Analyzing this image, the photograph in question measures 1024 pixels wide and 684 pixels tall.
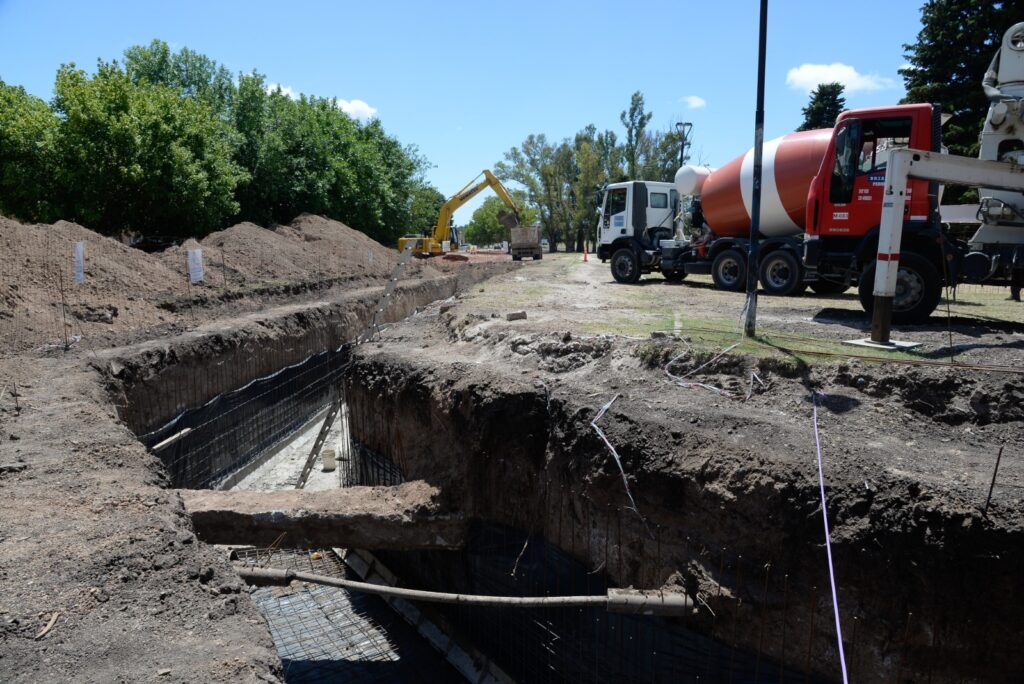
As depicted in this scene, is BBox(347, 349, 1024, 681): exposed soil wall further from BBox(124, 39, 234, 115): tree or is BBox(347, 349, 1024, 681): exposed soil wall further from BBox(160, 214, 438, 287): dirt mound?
BBox(124, 39, 234, 115): tree

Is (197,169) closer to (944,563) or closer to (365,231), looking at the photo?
(365,231)

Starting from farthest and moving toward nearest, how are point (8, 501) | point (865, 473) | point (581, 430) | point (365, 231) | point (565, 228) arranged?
point (565, 228)
point (365, 231)
point (581, 430)
point (8, 501)
point (865, 473)

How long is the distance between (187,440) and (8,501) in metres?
4.07

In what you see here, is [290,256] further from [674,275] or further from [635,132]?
[635,132]

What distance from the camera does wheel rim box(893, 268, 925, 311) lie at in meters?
8.63

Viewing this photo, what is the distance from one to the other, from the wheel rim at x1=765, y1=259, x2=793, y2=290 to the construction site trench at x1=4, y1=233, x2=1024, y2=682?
5.36 m

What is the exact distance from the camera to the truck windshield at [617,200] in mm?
19031

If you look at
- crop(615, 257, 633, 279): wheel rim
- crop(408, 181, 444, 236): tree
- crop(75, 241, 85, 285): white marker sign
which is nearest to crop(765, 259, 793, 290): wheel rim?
crop(615, 257, 633, 279): wheel rim

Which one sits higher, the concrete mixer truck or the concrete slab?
the concrete mixer truck

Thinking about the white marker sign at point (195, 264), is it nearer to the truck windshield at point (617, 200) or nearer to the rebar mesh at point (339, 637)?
the rebar mesh at point (339, 637)

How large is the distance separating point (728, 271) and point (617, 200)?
209 inches

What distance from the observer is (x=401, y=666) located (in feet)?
21.2

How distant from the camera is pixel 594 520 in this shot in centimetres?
523

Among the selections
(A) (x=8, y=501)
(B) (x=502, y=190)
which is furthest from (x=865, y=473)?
(B) (x=502, y=190)
